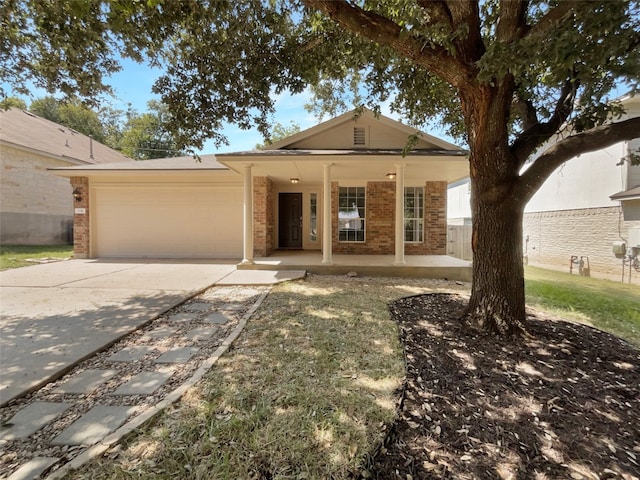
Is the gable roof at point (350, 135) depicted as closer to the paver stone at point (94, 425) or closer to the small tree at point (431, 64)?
the small tree at point (431, 64)

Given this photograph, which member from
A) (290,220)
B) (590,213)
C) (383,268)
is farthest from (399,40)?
(590,213)

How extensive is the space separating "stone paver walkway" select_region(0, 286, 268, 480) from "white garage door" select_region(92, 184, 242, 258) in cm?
650

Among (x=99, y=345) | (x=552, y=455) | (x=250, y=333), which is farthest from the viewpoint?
(x=250, y=333)

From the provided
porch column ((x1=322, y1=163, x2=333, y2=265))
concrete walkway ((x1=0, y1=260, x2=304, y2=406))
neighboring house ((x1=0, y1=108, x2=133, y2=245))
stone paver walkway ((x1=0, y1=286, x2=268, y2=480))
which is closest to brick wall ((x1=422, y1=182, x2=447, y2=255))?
porch column ((x1=322, y1=163, x2=333, y2=265))

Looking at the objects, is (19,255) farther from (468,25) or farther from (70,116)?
(70,116)

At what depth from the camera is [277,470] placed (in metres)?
1.83

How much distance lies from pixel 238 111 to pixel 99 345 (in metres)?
5.04

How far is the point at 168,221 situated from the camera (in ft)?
35.2

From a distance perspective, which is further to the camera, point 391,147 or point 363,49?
point 391,147

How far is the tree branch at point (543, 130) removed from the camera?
3.90 meters

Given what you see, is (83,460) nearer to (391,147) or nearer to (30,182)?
(391,147)

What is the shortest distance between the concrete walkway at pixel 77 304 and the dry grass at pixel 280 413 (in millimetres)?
1514

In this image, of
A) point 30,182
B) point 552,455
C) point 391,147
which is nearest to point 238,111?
point 391,147

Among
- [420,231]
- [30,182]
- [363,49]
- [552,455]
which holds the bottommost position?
[552,455]
